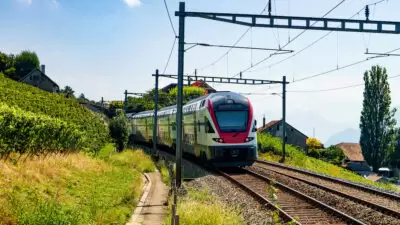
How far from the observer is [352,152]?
90562 millimetres

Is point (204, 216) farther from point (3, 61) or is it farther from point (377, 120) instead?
point (3, 61)

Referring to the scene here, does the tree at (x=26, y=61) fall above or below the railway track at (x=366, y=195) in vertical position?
above

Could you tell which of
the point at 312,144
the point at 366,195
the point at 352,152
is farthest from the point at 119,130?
the point at 352,152

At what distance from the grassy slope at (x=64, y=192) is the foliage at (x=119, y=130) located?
15.5 metres

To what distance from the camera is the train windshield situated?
69.7ft

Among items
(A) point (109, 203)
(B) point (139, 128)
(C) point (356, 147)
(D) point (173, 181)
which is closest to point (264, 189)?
(D) point (173, 181)

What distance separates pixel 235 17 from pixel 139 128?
Answer: 122ft

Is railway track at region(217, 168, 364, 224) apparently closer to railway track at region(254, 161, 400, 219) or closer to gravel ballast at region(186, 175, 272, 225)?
gravel ballast at region(186, 175, 272, 225)

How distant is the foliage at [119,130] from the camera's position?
3897 cm

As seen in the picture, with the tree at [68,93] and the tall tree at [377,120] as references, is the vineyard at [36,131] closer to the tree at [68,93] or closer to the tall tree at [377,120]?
the tall tree at [377,120]

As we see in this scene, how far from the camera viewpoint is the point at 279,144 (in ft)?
137

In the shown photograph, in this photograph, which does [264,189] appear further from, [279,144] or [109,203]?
[279,144]

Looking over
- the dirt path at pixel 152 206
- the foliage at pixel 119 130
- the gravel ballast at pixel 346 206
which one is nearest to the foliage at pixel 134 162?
the dirt path at pixel 152 206

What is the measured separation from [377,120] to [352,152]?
1377 inches
